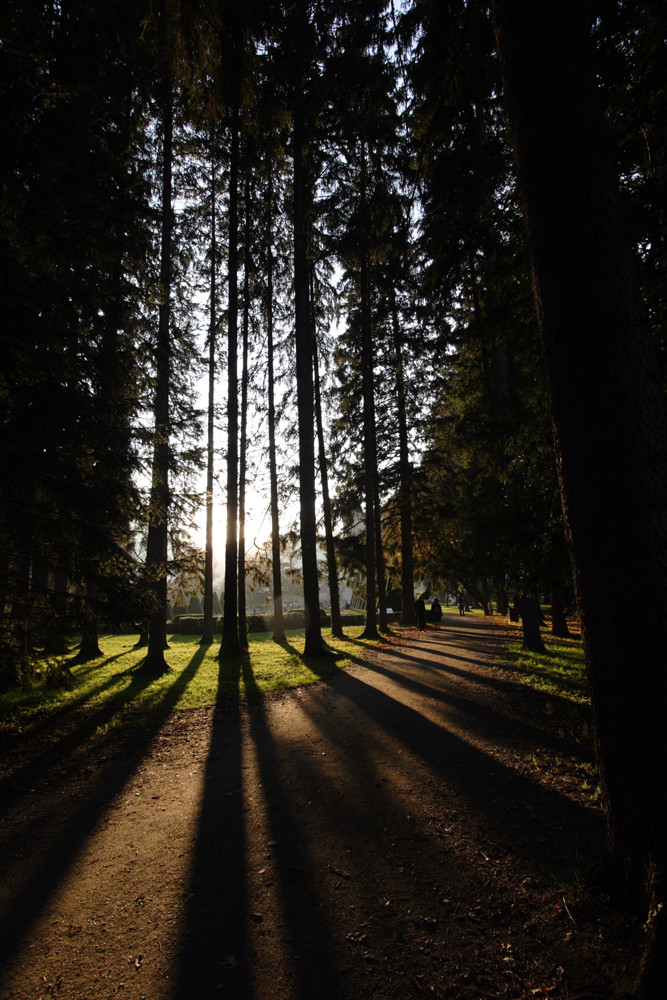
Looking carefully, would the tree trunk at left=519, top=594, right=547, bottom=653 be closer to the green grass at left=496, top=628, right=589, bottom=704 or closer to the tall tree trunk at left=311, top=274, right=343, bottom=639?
the green grass at left=496, top=628, right=589, bottom=704

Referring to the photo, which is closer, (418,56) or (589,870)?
(589,870)

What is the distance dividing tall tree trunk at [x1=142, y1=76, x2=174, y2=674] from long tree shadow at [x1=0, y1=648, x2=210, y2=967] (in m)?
3.77

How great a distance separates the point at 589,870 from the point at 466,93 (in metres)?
7.68

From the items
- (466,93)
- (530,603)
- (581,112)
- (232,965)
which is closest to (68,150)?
(466,93)

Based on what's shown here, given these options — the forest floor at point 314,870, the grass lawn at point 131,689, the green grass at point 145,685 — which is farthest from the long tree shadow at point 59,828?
the green grass at point 145,685

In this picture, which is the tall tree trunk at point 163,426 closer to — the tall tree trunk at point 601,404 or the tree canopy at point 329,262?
the tree canopy at point 329,262

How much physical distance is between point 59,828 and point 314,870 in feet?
7.80

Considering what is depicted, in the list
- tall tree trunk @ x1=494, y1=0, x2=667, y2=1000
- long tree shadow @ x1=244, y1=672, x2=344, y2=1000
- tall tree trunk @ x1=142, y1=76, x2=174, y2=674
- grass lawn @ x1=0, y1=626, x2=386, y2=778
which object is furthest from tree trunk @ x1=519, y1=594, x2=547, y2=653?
tall tree trunk @ x1=494, y1=0, x2=667, y2=1000

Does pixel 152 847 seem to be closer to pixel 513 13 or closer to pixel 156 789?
pixel 156 789

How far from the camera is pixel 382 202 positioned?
11.0 m

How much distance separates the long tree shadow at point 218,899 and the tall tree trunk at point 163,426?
18.5 feet

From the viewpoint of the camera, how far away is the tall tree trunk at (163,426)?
32.0 ft

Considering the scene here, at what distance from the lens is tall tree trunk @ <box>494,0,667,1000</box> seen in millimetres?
2189

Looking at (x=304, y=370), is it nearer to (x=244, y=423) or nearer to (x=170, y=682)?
(x=244, y=423)
